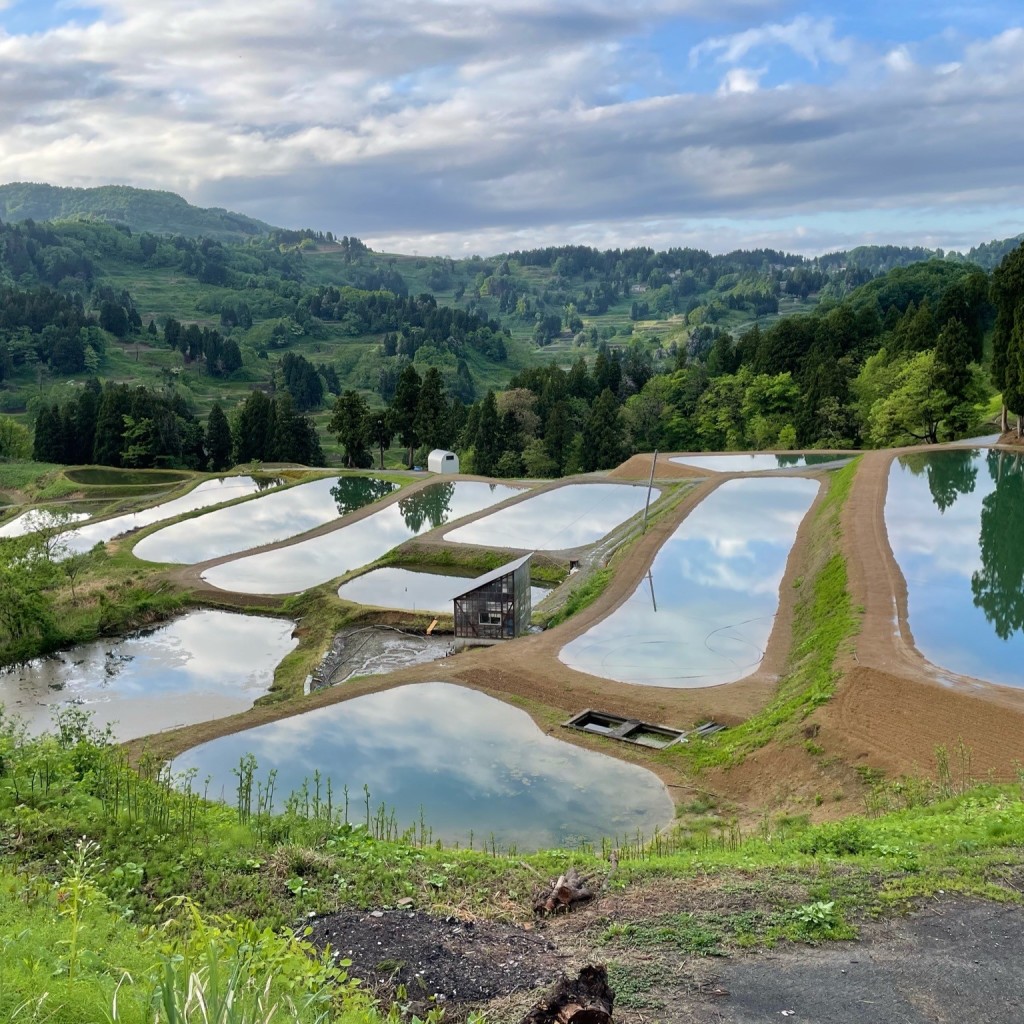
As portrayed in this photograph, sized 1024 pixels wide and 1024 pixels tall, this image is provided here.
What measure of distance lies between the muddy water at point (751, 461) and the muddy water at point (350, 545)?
1051 cm

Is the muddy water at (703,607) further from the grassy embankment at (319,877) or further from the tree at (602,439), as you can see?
the tree at (602,439)

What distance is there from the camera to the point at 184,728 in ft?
71.4

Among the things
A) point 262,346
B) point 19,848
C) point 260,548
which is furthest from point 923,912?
point 262,346

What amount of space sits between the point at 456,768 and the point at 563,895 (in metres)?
8.65

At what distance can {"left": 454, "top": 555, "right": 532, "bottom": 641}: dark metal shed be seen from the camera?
90.5 ft

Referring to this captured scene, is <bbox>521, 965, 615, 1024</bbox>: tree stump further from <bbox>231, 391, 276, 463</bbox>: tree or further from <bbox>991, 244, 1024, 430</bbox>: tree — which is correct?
<bbox>231, 391, 276, 463</bbox>: tree

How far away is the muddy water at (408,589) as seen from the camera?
3222 cm

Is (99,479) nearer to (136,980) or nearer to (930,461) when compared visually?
(930,461)

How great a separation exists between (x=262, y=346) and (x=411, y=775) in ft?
484

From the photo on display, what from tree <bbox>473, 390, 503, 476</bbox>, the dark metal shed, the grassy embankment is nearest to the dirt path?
the grassy embankment

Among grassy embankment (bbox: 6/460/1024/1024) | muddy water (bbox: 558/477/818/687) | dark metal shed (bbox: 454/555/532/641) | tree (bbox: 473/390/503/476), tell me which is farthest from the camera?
tree (bbox: 473/390/503/476)

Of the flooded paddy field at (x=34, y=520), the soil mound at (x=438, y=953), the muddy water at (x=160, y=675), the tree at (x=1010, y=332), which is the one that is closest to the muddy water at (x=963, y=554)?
the tree at (x=1010, y=332)

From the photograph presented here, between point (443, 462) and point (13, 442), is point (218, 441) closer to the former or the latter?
point (13, 442)

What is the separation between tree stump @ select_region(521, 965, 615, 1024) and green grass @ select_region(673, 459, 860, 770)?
1121 cm
